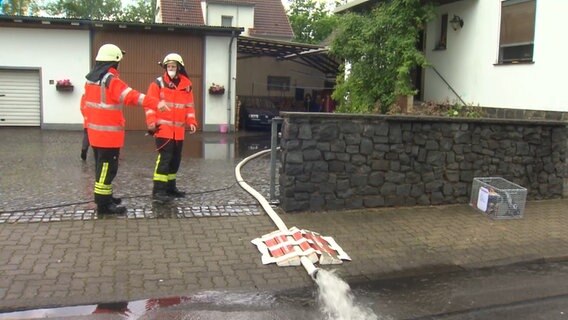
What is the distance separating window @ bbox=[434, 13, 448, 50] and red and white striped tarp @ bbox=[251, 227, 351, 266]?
9.27 meters

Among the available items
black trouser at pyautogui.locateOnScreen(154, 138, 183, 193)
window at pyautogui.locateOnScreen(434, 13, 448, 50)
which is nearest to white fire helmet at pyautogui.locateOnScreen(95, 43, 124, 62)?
black trouser at pyautogui.locateOnScreen(154, 138, 183, 193)

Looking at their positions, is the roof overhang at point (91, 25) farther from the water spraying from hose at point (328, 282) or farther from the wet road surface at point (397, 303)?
the wet road surface at point (397, 303)

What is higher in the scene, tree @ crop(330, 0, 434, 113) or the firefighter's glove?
tree @ crop(330, 0, 434, 113)

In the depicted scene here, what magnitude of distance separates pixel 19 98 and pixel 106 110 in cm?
1462

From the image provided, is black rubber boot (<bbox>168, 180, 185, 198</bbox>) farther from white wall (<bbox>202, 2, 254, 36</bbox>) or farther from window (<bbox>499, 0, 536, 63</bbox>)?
white wall (<bbox>202, 2, 254, 36</bbox>)

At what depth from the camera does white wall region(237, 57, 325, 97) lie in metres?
30.8

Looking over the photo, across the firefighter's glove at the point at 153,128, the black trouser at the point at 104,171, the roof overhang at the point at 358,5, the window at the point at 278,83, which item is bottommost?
the black trouser at the point at 104,171

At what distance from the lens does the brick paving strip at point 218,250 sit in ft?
15.9

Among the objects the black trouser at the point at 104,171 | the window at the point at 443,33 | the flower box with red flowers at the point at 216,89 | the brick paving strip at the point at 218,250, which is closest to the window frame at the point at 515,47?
the window at the point at 443,33

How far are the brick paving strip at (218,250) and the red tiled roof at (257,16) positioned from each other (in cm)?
3104

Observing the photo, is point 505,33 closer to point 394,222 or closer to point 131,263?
point 394,222

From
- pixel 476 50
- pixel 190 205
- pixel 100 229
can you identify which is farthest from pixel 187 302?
pixel 476 50

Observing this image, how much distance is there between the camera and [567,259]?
6.27m

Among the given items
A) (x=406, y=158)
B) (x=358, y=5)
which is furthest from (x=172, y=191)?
(x=358, y=5)
